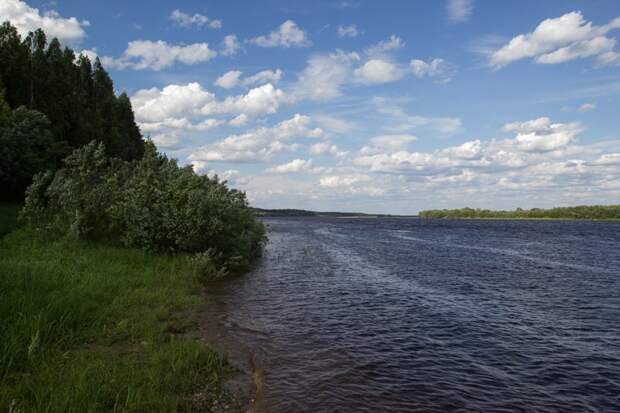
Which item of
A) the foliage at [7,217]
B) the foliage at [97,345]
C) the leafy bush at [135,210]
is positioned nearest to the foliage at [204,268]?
the leafy bush at [135,210]

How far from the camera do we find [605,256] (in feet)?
143

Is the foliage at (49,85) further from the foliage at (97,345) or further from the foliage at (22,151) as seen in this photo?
the foliage at (97,345)

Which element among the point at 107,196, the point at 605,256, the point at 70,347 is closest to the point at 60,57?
the point at 107,196

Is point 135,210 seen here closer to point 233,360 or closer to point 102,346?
point 102,346

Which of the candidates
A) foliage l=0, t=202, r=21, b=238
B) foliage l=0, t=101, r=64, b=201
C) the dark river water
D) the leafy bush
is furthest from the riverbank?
foliage l=0, t=101, r=64, b=201

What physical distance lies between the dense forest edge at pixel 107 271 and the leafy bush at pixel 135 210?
0.25ft

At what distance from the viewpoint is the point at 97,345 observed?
35.1ft

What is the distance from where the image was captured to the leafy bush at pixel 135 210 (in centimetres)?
2389

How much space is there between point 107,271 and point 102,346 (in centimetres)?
832

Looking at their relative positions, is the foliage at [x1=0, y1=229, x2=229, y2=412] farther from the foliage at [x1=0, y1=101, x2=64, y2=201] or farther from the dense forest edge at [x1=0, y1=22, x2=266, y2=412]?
the foliage at [x1=0, y1=101, x2=64, y2=201]

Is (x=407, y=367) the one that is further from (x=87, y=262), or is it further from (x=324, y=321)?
(x=87, y=262)

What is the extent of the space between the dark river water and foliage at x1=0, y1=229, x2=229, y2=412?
1.89 m

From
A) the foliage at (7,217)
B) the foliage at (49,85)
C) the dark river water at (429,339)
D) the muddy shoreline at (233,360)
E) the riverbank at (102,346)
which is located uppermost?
the foliage at (49,85)

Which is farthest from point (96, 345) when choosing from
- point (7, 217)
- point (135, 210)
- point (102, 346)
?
point (7, 217)
